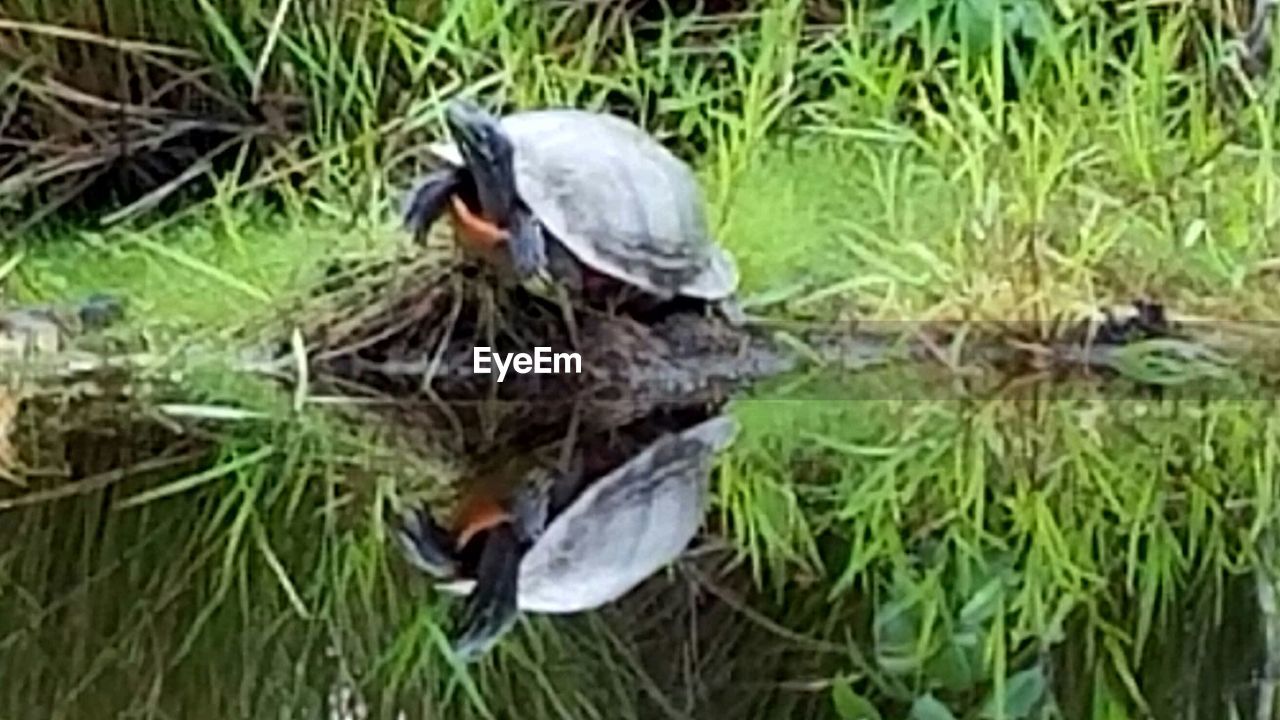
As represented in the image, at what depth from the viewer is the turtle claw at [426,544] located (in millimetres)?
1108

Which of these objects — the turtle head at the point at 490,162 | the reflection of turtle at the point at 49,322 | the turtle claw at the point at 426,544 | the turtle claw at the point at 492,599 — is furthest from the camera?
the reflection of turtle at the point at 49,322

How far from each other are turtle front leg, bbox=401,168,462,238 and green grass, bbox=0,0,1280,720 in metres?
0.03

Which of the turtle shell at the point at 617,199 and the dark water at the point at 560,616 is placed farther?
the turtle shell at the point at 617,199

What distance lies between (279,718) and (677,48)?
1.04 meters

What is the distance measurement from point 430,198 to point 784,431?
435mm

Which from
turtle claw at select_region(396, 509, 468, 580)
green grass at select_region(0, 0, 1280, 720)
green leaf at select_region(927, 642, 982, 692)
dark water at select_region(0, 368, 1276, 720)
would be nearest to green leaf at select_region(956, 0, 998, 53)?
green grass at select_region(0, 0, 1280, 720)

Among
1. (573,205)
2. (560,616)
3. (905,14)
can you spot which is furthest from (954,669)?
(905,14)

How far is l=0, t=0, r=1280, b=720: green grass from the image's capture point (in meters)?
0.93

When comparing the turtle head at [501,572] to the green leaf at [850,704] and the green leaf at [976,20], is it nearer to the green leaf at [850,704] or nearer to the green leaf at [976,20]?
the green leaf at [850,704]

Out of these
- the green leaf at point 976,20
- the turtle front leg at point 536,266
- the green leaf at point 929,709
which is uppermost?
the green leaf at point 976,20

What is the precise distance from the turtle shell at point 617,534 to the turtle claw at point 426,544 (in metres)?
0.03

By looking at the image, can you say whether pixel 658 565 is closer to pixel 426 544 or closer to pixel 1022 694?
pixel 426 544

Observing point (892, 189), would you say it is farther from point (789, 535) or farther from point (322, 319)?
point (789, 535)

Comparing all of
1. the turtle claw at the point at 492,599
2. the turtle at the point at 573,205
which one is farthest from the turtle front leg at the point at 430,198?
the turtle claw at the point at 492,599
